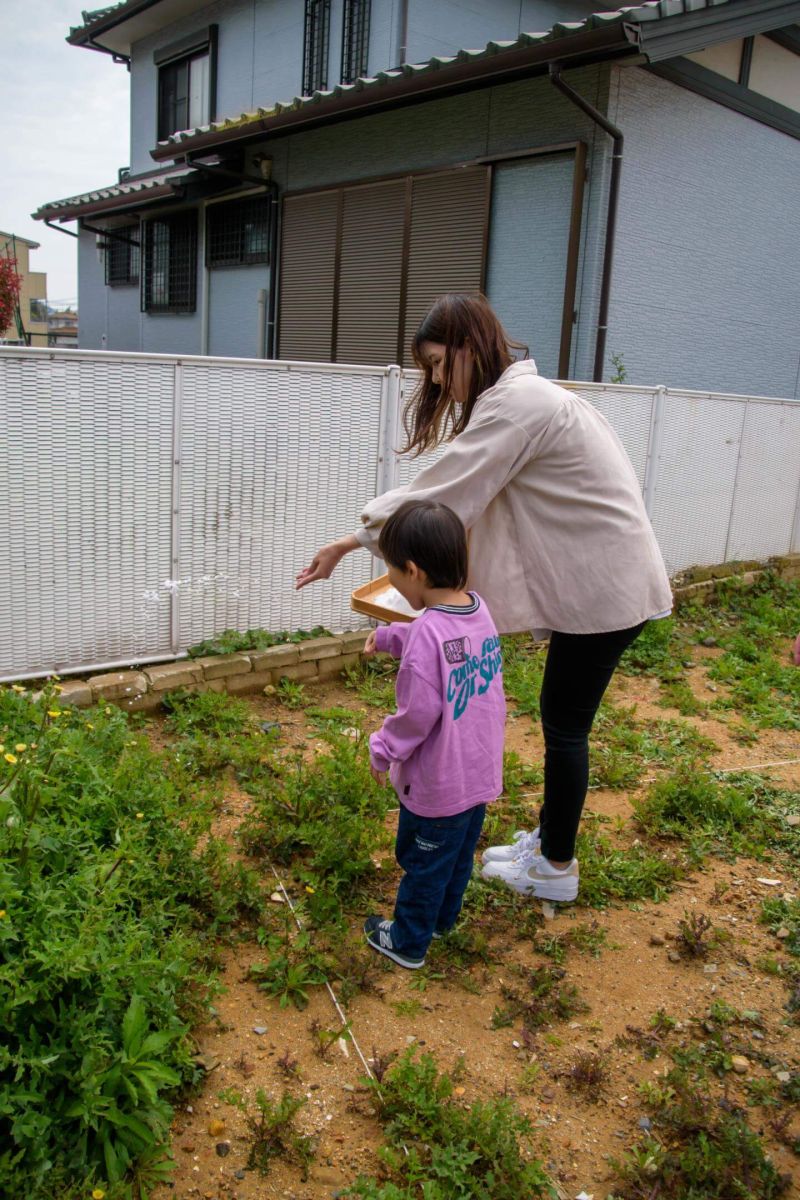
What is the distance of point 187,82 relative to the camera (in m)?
14.6

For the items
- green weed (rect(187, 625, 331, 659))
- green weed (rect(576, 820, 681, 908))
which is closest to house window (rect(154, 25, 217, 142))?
green weed (rect(187, 625, 331, 659))

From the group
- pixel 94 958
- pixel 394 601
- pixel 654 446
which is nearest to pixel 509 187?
pixel 654 446

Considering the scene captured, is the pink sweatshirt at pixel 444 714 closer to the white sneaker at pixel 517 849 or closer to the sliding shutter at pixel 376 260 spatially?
the white sneaker at pixel 517 849

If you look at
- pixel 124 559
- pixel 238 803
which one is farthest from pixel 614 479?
pixel 124 559

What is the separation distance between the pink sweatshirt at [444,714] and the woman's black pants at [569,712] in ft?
1.07

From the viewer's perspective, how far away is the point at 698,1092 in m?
2.33

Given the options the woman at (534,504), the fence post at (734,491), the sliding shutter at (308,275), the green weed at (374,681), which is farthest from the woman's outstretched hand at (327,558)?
the sliding shutter at (308,275)

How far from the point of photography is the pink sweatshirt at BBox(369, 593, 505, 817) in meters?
2.42

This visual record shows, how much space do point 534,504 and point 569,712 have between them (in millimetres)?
636

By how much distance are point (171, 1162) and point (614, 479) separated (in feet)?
6.47

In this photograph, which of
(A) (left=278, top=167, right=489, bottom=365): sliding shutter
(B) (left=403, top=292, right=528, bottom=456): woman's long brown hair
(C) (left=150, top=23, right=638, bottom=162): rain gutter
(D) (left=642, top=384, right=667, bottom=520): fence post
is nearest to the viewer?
(B) (left=403, top=292, right=528, bottom=456): woman's long brown hair

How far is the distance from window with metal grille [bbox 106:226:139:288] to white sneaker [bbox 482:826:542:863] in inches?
509

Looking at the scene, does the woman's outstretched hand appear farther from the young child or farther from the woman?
the young child

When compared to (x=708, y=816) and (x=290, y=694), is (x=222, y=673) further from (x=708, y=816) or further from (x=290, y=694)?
(x=708, y=816)
